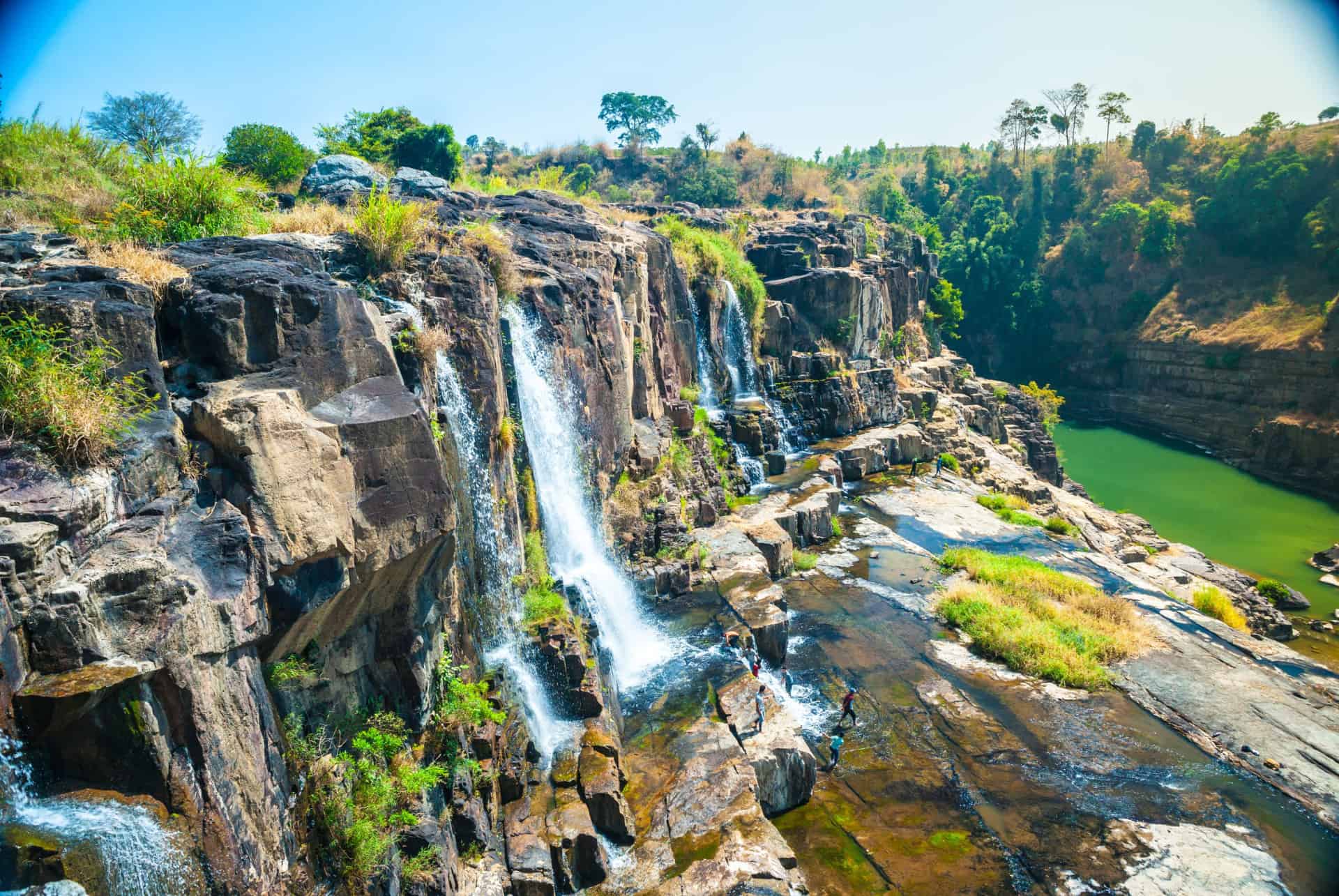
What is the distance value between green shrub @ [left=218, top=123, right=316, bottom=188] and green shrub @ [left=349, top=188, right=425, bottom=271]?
721 cm

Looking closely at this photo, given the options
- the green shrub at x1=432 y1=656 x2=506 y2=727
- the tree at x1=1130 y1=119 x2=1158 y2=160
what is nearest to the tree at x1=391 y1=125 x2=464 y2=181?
the green shrub at x1=432 y1=656 x2=506 y2=727

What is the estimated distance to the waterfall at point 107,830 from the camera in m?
4.32

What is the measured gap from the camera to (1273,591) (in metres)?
22.6

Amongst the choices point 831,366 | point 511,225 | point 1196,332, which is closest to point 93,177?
point 511,225

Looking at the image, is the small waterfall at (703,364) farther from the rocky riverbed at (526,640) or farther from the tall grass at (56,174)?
the tall grass at (56,174)

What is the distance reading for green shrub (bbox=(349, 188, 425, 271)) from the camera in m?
10.2

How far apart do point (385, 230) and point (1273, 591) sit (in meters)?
28.0

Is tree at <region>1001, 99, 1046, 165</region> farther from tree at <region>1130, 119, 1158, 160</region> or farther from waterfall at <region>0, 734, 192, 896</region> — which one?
waterfall at <region>0, 734, 192, 896</region>

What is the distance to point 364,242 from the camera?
1031cm

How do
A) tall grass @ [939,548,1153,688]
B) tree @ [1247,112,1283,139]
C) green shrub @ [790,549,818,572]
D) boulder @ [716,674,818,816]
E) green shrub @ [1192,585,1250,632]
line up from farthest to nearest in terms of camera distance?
tree @ [1247,112,1283,139], green shrub @ [1192,585,1250,632], green shrub @ [790,549,818,572], tall grass @ [939,548,1153,688], boulder @ [716,674,818,816]

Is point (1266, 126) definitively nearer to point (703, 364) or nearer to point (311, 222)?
point (703, 364)

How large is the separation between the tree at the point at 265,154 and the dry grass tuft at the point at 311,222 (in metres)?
6.03

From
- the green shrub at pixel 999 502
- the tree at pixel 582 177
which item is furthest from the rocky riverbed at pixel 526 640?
the tree at pixel 582 177

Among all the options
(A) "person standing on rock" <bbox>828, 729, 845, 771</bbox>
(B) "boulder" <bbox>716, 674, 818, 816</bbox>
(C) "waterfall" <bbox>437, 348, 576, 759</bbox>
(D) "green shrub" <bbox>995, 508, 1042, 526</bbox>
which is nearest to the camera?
(C) "waterfall" <bbox>437, 348, 576, 759</bbox>
